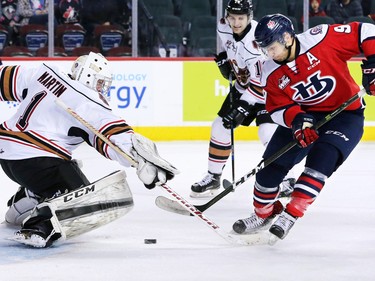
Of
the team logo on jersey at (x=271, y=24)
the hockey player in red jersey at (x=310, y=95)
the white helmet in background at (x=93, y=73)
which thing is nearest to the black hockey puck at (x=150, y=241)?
the hockey player in red jersey at (x=310, y=95)

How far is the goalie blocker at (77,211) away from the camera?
11.9ft

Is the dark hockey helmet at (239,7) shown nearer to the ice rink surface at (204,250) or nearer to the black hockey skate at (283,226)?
the ice rink surface at (204,250)

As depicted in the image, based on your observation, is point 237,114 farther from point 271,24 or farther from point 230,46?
point 271,24

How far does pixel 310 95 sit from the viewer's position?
3.77 m

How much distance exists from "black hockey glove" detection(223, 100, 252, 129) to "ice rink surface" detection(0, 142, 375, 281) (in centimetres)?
38

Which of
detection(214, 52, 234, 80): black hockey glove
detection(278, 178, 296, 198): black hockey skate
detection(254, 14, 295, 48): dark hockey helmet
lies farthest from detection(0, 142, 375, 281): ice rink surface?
detection(254, 14, 295, 48): dark hockey helmet

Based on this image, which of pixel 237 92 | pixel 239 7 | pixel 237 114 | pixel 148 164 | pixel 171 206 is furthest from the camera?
pixel 237 92

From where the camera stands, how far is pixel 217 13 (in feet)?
25.2

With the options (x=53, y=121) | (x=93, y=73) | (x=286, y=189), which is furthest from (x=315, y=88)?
(x=286, y=189)

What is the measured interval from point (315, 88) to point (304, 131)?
0.20 metres

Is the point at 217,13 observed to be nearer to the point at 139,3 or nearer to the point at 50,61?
the point at 139,3

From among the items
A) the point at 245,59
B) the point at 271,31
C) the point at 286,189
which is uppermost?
the point at 271,31

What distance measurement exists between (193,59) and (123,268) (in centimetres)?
420

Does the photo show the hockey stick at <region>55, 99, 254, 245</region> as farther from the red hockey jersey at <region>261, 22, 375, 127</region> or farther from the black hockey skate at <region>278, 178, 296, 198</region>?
the black hockey skate at <region>278, 178, 296, 198</region>
